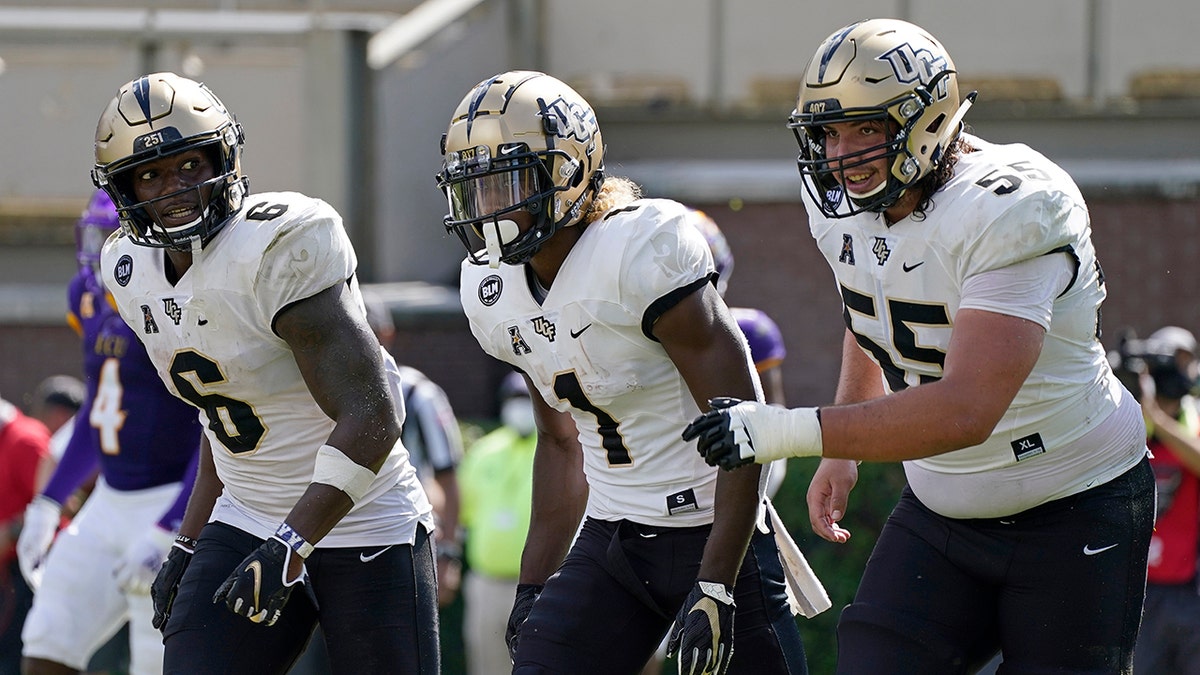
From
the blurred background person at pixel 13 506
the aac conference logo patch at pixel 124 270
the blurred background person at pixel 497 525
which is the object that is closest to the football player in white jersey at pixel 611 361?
the aac conference logo patch at pixel 124 270

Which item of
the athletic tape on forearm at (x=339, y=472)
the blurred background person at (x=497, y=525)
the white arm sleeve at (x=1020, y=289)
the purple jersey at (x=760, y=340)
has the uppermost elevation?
the white arm sleeve at (x=1020, y=289)

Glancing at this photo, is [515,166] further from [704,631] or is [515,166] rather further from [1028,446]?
[1028,446]

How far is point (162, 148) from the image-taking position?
381 centimetres

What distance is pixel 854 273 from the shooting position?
350 centimetres

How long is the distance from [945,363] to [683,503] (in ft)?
2.53

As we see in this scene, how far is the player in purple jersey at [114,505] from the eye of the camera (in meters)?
5.28

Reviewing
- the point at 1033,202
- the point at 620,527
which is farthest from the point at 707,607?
the point at 1033,202

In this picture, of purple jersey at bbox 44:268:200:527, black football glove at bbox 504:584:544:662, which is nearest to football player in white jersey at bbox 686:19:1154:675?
black football glove at bbox 504:584:544:662

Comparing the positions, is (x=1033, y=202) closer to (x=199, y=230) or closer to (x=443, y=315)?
(x=199, y=230)

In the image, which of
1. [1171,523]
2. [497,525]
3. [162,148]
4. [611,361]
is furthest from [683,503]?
[497,525]

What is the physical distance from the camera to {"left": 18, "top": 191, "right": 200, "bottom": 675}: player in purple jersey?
5.28 m

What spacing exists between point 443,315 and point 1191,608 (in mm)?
4269

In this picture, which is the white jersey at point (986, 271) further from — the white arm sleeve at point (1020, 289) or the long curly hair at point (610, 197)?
the long curly hair at point (610, 197)

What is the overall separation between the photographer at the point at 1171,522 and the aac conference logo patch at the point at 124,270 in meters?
4.03
